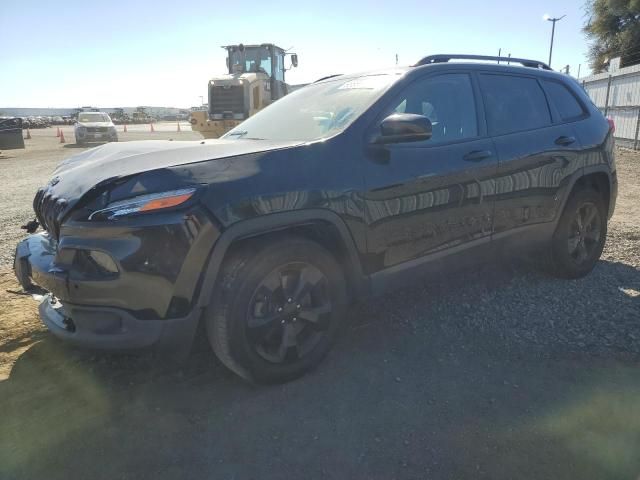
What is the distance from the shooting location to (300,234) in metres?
2.90

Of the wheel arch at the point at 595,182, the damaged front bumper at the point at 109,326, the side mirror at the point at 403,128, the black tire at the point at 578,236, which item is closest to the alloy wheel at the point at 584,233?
the black tire at the point at 578,236

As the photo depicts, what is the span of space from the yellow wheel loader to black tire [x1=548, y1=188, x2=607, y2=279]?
11414mm

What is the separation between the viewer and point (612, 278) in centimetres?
452

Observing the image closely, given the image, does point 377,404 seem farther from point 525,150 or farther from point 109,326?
point 525,150

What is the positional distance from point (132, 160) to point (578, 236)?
3.81 m

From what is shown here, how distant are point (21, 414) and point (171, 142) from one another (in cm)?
178

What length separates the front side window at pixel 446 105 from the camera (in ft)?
11.4

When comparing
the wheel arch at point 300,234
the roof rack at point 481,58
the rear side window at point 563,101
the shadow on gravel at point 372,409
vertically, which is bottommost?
the shadow on gravel at point 372,409

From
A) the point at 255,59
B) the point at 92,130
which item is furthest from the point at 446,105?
the point at 92,130

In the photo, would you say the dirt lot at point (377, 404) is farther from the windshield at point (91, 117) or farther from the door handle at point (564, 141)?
the windshield at point (91, 117)

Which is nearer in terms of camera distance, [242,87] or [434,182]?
[434,182]

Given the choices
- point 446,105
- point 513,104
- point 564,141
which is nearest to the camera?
point 446,105

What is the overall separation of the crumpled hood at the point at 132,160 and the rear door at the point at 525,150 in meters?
1.69

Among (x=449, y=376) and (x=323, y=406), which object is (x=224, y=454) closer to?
(x=323, y=406)
